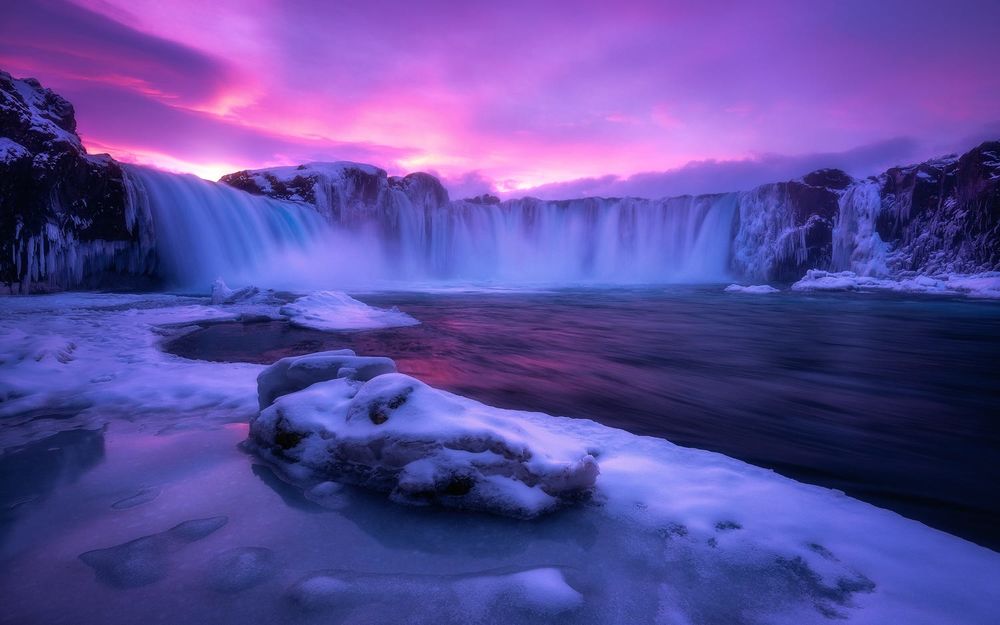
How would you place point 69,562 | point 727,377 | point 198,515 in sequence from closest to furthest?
1. point 69,562
2. point 198,515
3. point 727,377

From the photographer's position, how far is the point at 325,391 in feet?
9.25

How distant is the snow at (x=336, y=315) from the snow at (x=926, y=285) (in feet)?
80.7

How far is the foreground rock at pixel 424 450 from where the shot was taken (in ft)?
6.71

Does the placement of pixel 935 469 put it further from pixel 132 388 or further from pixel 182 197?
pixel 182 197

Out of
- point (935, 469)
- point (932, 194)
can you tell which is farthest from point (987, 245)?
point (935, 469)

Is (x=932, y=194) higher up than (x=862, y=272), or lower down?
higher up

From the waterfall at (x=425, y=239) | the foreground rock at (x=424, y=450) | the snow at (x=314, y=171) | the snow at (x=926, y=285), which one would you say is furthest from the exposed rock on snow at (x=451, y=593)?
the snow at (x=314, y=171)

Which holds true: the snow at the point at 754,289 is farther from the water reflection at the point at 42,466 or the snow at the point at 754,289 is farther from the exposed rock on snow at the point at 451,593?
the water reflection at the point at 42,466

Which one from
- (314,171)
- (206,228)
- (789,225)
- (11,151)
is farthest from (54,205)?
(789,225)

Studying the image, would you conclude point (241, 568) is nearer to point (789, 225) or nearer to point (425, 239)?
point (425, 239)

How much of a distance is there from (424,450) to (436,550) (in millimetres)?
500

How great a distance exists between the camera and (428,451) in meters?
2.13

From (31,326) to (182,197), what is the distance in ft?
44.8

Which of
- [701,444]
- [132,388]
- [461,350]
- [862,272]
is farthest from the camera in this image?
[862,272]
